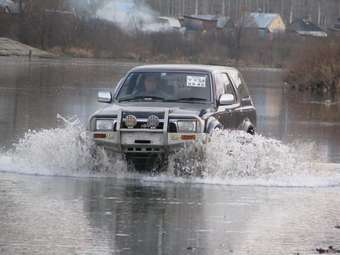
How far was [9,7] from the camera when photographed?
109 metres

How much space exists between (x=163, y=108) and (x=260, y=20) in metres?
114

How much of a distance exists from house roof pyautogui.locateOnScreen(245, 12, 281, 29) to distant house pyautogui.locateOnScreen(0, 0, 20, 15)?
27.0m

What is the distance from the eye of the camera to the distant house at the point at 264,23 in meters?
122

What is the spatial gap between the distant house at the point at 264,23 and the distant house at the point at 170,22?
297 inches

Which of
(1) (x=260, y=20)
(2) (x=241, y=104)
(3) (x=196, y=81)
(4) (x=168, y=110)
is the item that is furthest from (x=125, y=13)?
(4) (x=168, y=110)

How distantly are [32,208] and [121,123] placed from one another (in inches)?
115

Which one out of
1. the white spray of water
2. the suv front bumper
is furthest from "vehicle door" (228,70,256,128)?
the suv front bumper

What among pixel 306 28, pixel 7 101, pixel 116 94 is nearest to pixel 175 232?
pixel 116 94

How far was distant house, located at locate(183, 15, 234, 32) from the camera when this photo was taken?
12450 centimetres

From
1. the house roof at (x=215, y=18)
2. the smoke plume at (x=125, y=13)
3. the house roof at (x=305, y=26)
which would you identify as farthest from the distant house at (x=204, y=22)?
the house roof at (x=305, y=26)

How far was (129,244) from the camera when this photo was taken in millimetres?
9289

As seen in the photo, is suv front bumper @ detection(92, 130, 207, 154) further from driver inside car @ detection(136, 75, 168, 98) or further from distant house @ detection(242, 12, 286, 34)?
distant house @ detection(242, 12, 286, 34)

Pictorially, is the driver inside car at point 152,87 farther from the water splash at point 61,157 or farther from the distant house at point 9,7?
the distant house at point 9,7

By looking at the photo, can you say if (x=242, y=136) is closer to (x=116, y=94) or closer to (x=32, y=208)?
(x=116, y=94)
